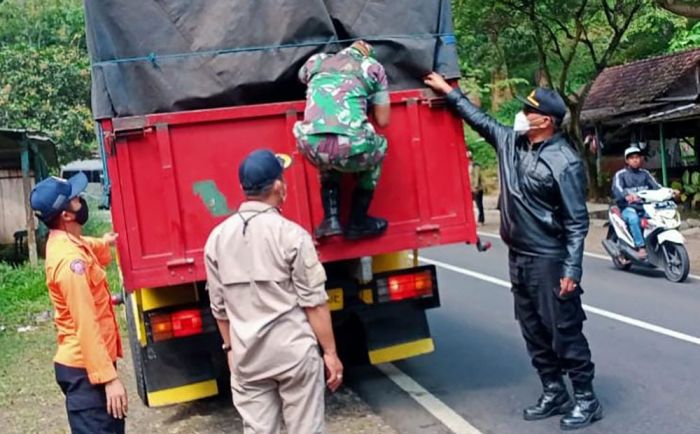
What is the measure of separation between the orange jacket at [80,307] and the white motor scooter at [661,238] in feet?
26.6

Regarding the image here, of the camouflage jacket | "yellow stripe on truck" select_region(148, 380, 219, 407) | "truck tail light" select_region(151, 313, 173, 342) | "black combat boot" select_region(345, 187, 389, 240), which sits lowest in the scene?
"yellow stripe on truck" select_region(148, 380, 219, 407)

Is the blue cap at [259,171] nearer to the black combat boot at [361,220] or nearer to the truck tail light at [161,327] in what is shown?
the black combat boot at [361,220]

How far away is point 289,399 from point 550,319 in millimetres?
2099

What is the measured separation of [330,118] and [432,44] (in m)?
1.21

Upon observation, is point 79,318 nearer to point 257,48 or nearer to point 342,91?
point 342,91

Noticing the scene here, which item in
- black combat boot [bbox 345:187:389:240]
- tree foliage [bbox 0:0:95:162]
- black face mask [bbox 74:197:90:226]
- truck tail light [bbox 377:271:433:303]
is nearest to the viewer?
black face mask [bbox 74:197:90:226]

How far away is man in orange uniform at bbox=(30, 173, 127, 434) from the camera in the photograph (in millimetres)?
3797


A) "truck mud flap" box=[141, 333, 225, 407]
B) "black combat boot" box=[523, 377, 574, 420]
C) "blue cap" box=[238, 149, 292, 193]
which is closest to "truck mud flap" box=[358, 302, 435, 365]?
"black combat boot" box=[523, 377, 574, 420]

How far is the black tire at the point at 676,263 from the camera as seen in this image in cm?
1035

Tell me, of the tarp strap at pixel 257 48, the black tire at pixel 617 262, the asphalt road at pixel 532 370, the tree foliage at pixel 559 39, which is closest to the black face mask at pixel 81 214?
the tarp strap at pixel 257 48

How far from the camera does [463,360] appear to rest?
7090mm

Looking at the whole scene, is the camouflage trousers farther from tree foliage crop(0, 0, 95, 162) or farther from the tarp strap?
tree foliage crop(0, 0, 95, 162)

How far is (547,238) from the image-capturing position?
5.21 metres

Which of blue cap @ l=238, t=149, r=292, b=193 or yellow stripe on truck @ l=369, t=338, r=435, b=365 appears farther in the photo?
yellow stripe on truck @ l=369, t=338, r=435, b=365
